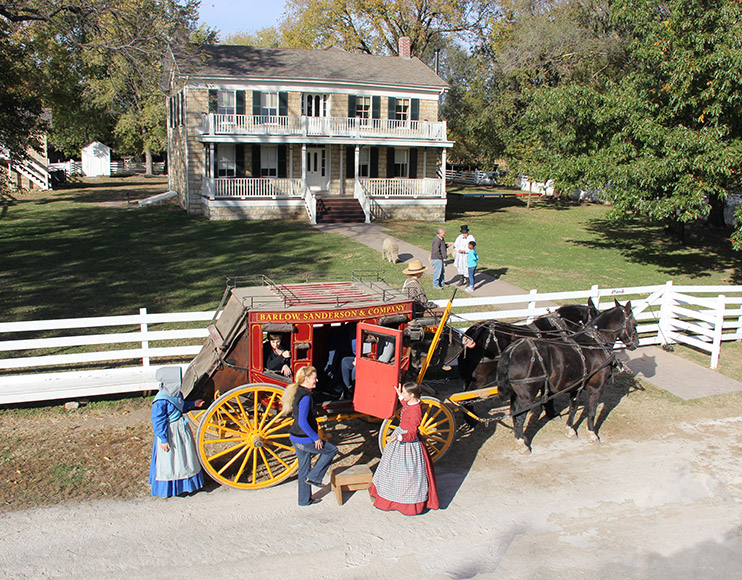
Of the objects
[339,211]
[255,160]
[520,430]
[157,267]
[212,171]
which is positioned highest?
[255,160]

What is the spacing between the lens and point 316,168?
3228 centimetres

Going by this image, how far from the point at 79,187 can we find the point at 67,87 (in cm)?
750

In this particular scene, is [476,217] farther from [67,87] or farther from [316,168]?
[67,87]

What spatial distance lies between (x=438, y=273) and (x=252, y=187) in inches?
588

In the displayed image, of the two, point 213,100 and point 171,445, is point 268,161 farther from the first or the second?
point 171,445

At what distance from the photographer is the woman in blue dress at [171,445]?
6.62 m

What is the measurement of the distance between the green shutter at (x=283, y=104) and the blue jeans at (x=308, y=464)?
85.1 feet

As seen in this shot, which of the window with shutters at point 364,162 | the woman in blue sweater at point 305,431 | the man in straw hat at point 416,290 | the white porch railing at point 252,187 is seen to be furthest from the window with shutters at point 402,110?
the woman in blue sweater at point 305,431

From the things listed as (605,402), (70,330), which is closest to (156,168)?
(70,330)

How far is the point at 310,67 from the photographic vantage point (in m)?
31.7

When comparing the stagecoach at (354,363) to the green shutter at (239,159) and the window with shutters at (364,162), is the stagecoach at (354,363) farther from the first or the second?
the window with shutters at (364,162)

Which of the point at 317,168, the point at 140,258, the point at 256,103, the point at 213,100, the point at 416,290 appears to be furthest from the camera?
the point at 317,168

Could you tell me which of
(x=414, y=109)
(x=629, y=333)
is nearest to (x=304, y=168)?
(x=414, y=109)

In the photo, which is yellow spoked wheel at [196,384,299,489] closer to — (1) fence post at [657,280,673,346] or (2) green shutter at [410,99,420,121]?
(1) fence post at [657,280,673,346]
